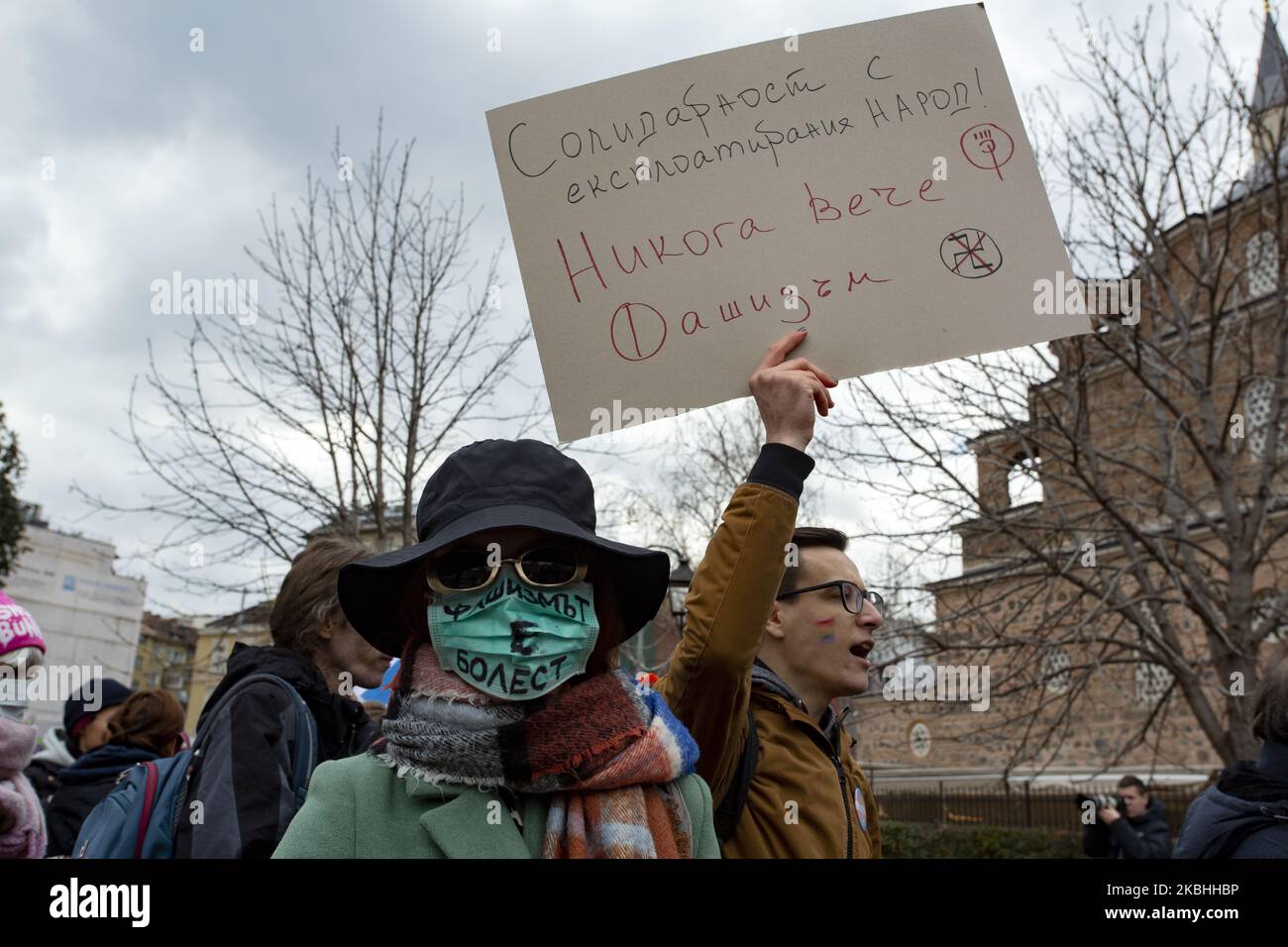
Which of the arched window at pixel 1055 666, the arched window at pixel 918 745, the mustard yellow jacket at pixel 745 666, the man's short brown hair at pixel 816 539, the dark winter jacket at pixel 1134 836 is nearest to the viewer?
the mustard yellow jacket at pixel 745 666

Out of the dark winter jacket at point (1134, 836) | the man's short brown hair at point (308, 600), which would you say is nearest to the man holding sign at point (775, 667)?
the man's short brown hair at point (308, 600)

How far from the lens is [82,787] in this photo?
4.00m

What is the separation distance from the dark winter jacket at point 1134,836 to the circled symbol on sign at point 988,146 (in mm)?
6751

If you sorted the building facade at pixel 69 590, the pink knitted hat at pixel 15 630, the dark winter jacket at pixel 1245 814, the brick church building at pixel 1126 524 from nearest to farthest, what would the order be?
the dark winter jacket at pixel 1245 814
the pink knitted hat at pixel 15 630
the brick church building at pixel 1126 524
the building facade at pixel 69 590

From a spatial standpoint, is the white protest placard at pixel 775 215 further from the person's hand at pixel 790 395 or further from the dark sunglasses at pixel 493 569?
the dark sunglasses at pixel 493 569

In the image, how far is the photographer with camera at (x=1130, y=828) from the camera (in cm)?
767

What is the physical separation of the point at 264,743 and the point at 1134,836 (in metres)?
7.31

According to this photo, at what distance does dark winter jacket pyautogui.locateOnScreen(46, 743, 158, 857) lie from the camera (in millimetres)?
3828

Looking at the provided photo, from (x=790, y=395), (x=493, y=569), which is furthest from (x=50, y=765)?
(x=790, y=395)

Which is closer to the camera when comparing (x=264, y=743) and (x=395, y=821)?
(x=395, y=821)

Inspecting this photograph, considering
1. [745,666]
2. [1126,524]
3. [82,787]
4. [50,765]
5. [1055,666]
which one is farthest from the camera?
[1055,666]

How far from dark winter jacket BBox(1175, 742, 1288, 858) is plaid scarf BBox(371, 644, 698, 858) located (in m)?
1.59

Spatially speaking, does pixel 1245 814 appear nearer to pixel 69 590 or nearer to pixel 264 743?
pixel 264 743
